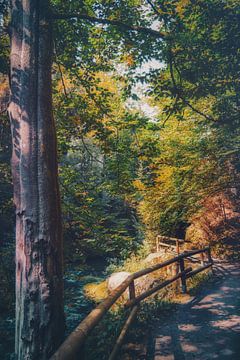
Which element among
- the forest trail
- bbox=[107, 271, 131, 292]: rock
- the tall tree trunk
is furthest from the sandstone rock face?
the tall tree trunk

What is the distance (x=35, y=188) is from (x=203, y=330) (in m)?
5.12

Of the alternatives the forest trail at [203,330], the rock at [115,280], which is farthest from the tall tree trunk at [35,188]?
the rock at [115,280]

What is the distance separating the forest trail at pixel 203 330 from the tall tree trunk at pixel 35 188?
2.81 m

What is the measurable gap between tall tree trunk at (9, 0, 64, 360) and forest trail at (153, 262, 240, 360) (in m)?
2.81

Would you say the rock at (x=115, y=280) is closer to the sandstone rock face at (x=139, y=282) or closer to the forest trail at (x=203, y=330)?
the sandstone rock face at (x=139, y=282)

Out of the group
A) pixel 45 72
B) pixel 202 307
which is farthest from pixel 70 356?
pixel 202 307

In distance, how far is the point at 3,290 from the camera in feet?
32.8

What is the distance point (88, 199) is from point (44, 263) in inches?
131

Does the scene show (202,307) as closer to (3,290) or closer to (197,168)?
(197,168)

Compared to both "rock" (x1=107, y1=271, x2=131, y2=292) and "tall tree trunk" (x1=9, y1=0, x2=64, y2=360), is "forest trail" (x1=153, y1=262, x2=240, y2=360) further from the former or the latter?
"rock" (x1=107, y1=271, x2=131, y2=292)

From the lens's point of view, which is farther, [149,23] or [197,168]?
[197,168]

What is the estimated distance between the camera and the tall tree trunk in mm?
3117

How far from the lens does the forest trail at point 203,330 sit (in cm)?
492

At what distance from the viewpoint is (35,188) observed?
3.44 m
